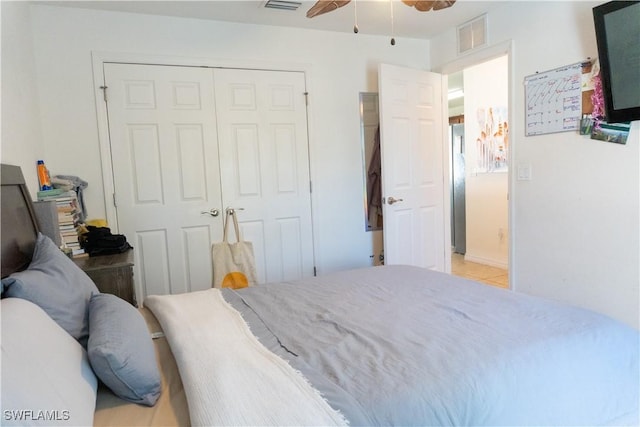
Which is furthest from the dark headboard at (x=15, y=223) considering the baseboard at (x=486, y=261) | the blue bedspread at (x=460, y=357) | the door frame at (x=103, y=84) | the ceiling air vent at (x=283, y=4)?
the baseboard at (x=486, y=261)

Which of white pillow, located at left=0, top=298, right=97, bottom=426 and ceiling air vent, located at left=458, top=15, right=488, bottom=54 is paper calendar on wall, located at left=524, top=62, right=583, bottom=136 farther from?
white pillow, located at left=0, top=298, right=97, bottom=426

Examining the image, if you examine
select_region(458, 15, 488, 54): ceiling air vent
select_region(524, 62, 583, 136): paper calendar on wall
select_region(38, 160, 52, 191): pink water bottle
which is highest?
select_region(458, 15, 488, 54): ceiling air vent

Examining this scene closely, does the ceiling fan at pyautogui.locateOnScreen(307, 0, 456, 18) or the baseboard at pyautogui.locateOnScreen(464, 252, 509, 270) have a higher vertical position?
the ceiling fan at pyautogui.locateOnScreen(307, 0, 456, 18)

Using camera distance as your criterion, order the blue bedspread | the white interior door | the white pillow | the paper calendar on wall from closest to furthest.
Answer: the white pillow → the blue bedspread → the paper calendar on wall → the white interior door

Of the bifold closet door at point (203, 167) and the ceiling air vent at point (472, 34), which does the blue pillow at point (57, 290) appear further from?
the ceiling air vent at point (472, 34)

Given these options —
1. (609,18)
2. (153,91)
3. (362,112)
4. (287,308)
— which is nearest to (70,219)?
(153,91)

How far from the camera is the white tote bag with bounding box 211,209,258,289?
3035 mm

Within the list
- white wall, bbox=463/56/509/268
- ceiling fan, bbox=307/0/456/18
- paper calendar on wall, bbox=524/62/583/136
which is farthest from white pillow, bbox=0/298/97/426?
white wall, bbox=463/56/509/268

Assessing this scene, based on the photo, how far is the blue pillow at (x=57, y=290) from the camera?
1211 mm


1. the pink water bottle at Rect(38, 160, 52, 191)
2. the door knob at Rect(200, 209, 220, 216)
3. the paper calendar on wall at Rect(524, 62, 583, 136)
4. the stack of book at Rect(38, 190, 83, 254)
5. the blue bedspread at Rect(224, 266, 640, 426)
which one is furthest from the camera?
the door knob at Rect(200, 209, 220, 216)

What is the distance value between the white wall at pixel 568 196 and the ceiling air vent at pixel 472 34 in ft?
0.25

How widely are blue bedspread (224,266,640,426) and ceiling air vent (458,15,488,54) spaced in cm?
239

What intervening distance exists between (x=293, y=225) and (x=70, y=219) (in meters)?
1.68

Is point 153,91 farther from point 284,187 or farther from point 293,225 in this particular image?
point 293,225
